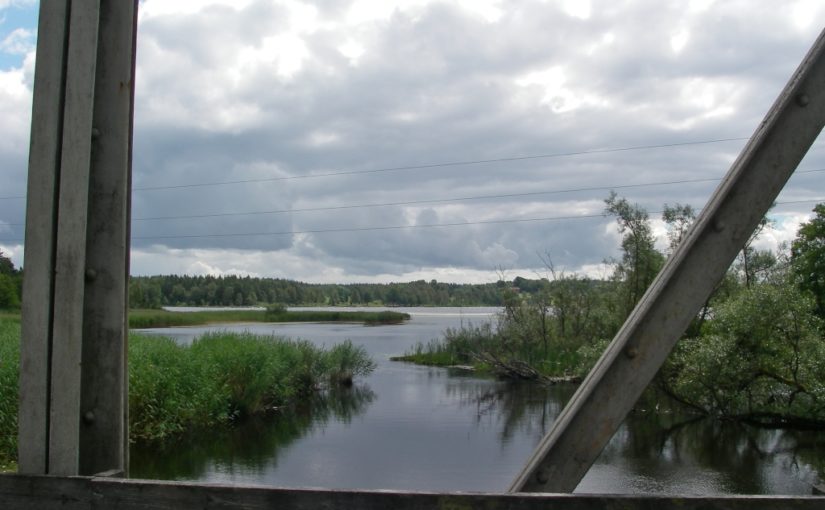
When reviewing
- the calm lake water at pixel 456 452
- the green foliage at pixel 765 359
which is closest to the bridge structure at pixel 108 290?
the calm lake water at pixel 456 452

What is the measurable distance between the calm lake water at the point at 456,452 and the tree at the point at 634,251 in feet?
13.8

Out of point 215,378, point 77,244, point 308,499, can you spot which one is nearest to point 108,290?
point 77,244

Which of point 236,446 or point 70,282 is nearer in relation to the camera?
point 70,282

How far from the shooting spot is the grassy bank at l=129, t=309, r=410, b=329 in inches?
2330

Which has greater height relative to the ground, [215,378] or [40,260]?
[40,260]

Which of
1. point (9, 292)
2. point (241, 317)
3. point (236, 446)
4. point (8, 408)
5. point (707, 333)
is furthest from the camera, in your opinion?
point (241, 317)

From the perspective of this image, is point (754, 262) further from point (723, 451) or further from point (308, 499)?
point (308, 499)

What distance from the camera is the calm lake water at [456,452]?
14547 millimetres

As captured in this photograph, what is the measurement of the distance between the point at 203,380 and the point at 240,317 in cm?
5020

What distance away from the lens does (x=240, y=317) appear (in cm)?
6712

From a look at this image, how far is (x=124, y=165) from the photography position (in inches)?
88.9

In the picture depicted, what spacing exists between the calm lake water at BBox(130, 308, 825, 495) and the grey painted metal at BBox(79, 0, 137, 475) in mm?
9864

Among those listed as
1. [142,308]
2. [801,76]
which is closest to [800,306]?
[801,76]

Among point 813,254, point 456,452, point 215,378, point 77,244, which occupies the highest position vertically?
point 813,254
